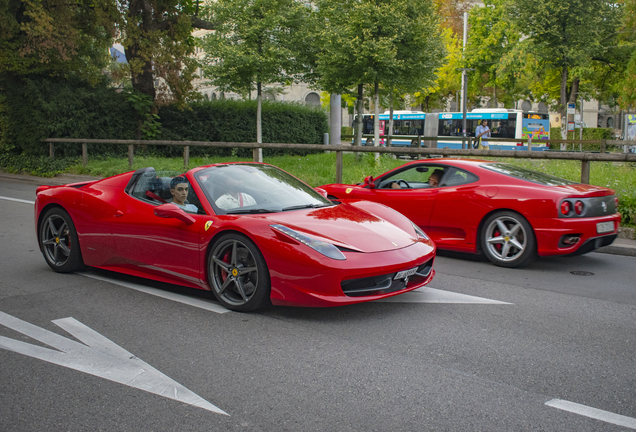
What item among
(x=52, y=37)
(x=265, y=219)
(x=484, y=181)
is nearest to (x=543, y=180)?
(x=484, y=181)

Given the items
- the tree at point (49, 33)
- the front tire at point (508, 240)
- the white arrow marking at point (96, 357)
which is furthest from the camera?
the tree at point (49, 33)

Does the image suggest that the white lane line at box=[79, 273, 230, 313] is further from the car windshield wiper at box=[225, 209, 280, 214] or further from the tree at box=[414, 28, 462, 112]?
the tree at box=[414, 28, 462, 112]

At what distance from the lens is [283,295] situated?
4582 millimetres

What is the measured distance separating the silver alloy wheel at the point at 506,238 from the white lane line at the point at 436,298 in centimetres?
155

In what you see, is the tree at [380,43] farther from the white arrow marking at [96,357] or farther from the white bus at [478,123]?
the white arrow marking at [96,357]

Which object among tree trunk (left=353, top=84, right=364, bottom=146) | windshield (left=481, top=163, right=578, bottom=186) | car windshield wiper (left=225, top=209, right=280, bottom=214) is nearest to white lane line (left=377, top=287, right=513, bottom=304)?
car windshield wiper (left=225, top=209, right=280, bottom=214)

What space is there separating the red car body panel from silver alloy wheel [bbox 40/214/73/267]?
363 cm

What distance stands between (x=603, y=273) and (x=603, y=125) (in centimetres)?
7327

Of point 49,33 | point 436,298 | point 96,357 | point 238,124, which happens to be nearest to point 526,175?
point 436,298

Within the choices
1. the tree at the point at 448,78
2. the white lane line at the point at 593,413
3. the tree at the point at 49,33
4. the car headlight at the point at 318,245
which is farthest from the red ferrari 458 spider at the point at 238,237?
the tree at the point at 448,78

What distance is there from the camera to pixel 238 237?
481cm

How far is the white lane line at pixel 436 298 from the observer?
525 cm

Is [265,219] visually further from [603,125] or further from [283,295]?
[603,125]

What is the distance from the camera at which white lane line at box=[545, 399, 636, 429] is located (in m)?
2.99
